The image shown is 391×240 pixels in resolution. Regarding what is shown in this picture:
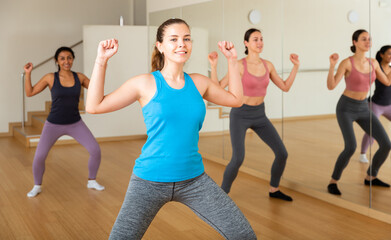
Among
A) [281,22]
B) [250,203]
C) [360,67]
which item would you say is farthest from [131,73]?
[360,67]

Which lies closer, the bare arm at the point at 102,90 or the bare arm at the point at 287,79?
the bare arm at the point at 102,90

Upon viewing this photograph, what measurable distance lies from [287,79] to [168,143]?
2614 mm

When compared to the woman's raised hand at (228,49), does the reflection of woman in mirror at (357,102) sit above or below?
below

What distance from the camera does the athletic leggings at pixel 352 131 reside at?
3633 millimetres

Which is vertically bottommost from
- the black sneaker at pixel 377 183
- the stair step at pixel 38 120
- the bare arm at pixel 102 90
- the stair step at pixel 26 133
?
the stair step at pixel 26 133

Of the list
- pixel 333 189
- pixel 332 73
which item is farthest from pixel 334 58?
pixel 333 189

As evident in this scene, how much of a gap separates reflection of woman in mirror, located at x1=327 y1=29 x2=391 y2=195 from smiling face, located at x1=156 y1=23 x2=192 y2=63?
206 cm

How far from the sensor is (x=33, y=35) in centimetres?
840

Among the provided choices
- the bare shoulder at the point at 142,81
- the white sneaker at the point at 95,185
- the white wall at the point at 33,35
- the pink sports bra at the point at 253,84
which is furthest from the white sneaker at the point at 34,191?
the white wall at the point at 33,35

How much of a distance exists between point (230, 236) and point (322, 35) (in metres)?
2.60

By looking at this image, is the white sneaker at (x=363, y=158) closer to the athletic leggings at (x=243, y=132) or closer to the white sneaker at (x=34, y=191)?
the athletic leggings at (x=243, y=132)

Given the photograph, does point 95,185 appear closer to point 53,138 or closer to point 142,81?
point 53,138

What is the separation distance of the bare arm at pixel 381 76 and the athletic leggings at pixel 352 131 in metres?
0.21

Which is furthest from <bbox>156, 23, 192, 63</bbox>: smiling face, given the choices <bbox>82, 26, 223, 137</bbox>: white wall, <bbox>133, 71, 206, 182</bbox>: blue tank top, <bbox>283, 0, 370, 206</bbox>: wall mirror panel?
<bbox>82, 26, 223, 137</bbox>: white wall
